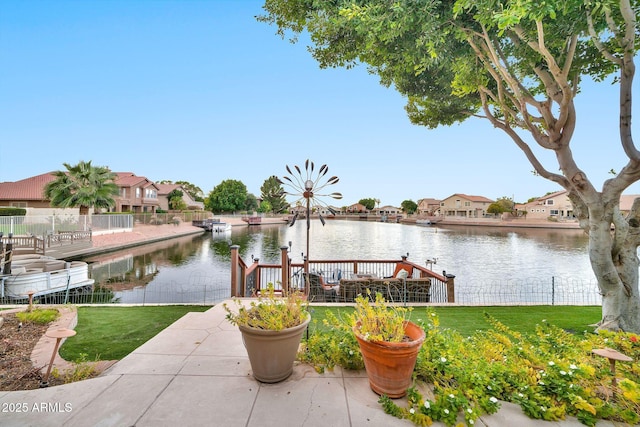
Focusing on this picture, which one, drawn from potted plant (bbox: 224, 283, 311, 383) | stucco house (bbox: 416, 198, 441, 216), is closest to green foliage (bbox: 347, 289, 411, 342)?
potted plant (bbox: 224, 283, 311, 383)

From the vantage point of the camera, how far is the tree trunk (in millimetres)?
4445

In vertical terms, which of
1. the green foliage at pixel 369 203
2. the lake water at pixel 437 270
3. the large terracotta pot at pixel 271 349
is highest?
the green foliage at pixel 369 203

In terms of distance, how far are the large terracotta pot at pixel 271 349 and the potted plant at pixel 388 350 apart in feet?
2.03

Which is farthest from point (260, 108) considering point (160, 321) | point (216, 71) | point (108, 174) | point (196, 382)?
point (196, 382)

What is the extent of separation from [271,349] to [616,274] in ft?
19.3

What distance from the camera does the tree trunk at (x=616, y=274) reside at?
4.45 meters

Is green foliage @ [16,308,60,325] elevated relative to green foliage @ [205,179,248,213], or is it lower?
lower

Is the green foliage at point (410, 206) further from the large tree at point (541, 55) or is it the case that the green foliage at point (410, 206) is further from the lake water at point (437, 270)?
the large tree at point (541, 55)

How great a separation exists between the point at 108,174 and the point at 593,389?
27.6m

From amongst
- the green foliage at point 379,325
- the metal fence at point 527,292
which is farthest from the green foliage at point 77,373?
the metal fence at point 527,292

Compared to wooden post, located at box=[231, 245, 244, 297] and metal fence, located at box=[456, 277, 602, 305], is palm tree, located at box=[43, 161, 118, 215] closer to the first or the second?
wooden post, located at box=[231, 245, 244, 297]

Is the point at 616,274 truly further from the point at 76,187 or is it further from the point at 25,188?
the point at 25,188

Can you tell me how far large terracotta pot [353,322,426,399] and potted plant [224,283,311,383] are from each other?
0.63m

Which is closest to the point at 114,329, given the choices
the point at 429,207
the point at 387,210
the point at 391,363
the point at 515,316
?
the point at 391,363
